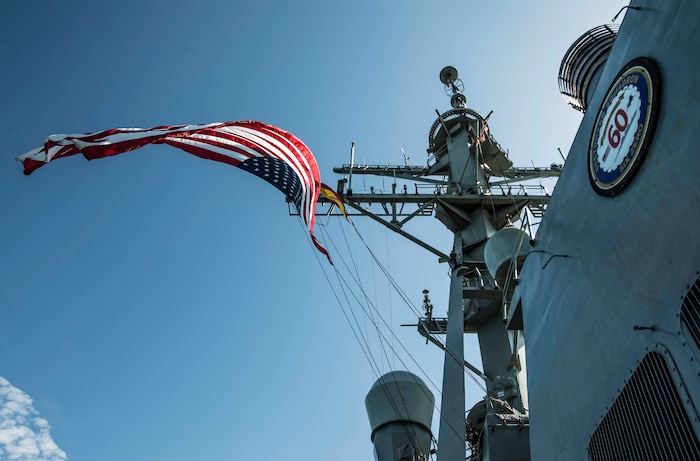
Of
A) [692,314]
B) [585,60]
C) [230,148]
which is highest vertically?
[585,60]

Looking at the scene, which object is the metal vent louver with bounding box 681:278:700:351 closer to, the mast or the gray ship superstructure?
the gray ship superstructure

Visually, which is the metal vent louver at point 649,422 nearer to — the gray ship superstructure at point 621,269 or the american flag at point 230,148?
the gray ship superstructure at point 621,269

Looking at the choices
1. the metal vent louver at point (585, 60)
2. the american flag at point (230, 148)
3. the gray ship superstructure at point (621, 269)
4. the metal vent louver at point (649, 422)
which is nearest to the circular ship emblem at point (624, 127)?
the gray ship superstructure at point (621, 269)

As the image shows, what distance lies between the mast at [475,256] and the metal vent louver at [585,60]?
1789mm

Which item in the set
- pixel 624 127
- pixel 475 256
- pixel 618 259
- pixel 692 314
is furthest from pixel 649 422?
pixel 475 256

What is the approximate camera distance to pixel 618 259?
3.59 meters

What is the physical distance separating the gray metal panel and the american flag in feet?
9.88

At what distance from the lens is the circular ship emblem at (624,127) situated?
10.9ft

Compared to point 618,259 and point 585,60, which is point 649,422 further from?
point 585,60

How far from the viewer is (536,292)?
5.36 m

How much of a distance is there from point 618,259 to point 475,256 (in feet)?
26.7

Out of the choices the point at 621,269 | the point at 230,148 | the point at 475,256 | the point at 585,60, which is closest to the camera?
the point at 621,269

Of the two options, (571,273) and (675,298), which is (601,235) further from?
(675,298)

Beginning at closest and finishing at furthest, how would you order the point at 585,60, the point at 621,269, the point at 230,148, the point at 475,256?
the point at 621,269, the point at 585,60, the point at 230,148, the point at 475,256
